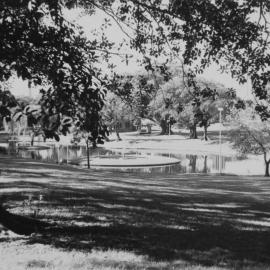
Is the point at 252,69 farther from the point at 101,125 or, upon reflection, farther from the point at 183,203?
the point at 183,203

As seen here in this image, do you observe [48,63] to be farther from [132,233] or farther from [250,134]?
[250,134]

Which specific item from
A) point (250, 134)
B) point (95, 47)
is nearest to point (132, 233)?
point (95, 47)

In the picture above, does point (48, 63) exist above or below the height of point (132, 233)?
above

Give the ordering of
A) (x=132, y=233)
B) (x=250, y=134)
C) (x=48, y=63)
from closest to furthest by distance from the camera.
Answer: (x=48, y=63), (x=132, y=233), (x=250, y=134)

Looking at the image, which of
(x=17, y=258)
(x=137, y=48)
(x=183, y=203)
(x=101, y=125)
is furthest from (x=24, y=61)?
(x=183, y=203)

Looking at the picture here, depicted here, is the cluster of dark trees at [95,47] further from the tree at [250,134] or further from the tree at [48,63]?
the tree at [250,134]

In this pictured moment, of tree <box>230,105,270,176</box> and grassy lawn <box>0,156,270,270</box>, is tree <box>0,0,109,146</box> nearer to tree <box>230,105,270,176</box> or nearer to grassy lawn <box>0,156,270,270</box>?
grassy lawn <box>0,156,270,270</box>

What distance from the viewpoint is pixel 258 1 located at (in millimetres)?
8156

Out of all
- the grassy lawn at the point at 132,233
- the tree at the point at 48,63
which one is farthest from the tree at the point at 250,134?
the tree at the point at 48,63

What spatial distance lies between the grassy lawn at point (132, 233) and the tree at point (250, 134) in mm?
24009

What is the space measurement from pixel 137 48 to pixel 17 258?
5598 mm

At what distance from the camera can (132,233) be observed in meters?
8.00

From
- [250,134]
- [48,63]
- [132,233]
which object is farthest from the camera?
[250,134]

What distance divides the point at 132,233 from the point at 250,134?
101 feet
